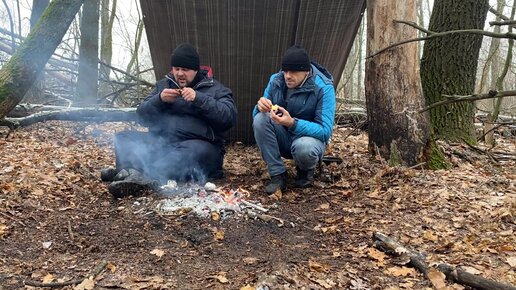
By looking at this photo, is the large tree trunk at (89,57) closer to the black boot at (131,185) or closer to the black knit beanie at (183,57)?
the black knit beanie at (183,57)

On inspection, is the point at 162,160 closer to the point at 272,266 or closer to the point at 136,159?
the point at 136,159

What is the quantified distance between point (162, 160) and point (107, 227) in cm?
111

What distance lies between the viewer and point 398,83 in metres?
4.14

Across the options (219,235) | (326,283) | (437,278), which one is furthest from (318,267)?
(219,235)

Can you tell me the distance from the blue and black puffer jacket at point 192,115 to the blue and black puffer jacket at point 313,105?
0.57 meters

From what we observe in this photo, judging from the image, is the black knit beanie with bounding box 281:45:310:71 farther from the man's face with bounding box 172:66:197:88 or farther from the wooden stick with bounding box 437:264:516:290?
the wooden stick with bounding box 437:264:516:290

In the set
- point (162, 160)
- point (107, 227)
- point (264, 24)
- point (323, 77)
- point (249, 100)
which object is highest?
point (264, 24)

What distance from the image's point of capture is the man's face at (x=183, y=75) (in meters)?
4.19

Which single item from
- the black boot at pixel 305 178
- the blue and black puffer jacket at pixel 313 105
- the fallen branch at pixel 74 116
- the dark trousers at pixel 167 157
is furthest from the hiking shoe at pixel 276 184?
the fallen branch at pixel 74 116

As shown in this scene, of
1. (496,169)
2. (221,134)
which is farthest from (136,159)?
(496,169)

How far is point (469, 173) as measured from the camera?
404 centimetres

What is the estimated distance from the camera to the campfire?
3371 mm

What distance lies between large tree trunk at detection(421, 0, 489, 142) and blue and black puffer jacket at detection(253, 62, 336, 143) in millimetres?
1726

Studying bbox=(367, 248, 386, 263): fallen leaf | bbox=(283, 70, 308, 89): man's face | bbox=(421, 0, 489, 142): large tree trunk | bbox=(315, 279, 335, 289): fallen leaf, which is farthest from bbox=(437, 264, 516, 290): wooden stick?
bbox=(421, 0, 489, 142): large tree trunk
